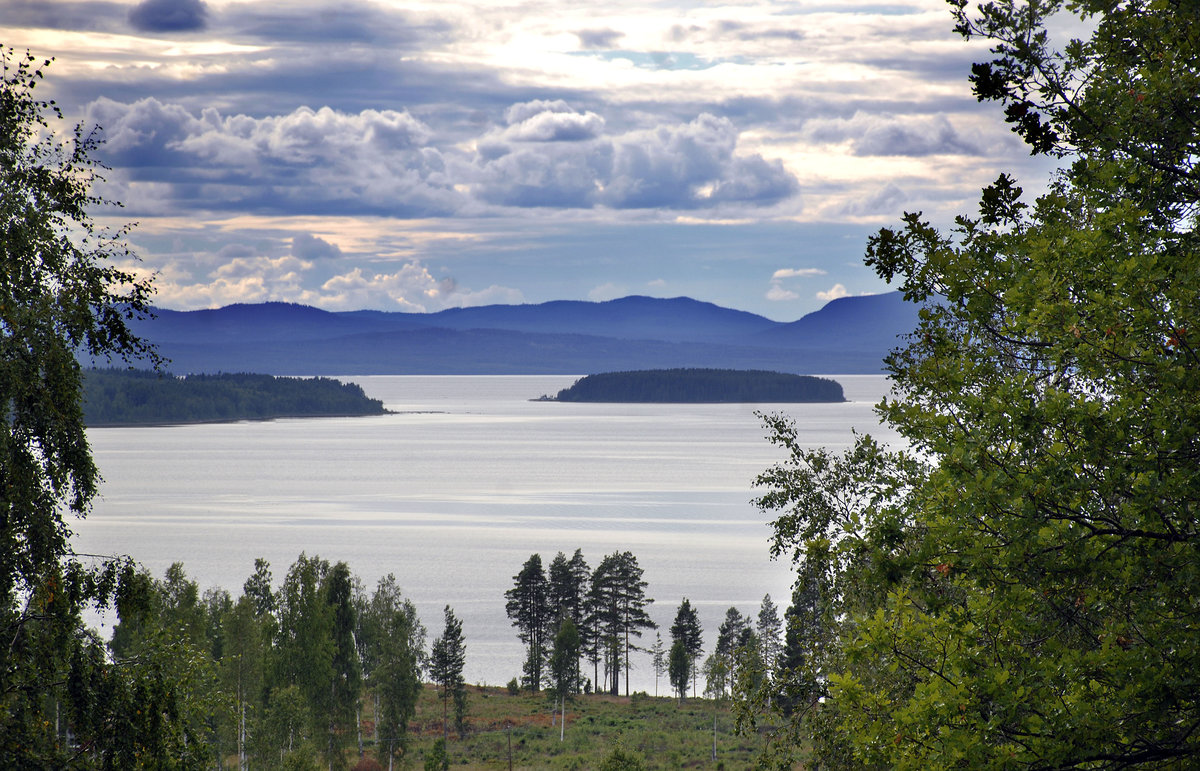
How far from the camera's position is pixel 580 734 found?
49.0 meters

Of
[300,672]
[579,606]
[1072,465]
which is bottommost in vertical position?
[300,672]

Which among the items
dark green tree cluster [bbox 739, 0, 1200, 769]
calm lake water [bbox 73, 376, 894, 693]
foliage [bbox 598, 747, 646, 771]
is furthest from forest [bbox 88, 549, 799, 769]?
dark green tree cluster [bbox 739, 0, 1200, 769]

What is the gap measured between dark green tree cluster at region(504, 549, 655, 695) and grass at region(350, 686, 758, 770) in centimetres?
267

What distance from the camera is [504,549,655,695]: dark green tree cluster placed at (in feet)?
197

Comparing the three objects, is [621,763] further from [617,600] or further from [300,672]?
[617,600]

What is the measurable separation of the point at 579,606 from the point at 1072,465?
2353 inches

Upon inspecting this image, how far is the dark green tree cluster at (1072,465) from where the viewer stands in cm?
532

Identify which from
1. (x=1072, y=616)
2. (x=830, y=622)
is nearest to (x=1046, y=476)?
(x=1072, y=616)

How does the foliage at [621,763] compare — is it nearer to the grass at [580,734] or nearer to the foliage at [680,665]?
the grass at [580,734]

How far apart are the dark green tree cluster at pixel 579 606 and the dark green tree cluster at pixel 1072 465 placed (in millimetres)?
53541

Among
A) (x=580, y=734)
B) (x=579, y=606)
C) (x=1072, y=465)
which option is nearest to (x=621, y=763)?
(x=580, y=734)

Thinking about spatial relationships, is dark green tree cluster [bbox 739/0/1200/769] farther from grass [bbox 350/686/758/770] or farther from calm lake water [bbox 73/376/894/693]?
calm lake water [bbox 73/376/894/693]

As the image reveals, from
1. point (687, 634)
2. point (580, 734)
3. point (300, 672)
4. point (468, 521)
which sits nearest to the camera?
point (300, 672)

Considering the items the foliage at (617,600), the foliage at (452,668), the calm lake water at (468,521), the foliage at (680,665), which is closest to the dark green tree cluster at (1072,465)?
the foliage at (452,668)
